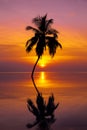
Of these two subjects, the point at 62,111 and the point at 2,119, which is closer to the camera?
the point at 2,119

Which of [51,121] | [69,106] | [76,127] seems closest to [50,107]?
[69,106]

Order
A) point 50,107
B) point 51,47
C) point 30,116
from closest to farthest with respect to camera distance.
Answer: point 30,116
point 50,107
point 51,47

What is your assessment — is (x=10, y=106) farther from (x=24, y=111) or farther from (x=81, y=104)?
(x=81, y=104)

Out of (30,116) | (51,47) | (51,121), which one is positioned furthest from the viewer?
(51,47)

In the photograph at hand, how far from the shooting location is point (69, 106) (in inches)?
702

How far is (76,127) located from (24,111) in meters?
4.36

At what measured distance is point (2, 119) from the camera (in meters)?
13.8

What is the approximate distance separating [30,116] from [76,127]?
3.04 meters

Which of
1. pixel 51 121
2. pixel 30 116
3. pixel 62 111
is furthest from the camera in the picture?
pixel 62 111

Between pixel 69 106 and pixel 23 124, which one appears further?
pixel 69 106

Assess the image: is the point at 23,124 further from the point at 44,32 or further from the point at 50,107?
the point at 44,32

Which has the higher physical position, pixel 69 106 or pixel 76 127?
pixel 76 127

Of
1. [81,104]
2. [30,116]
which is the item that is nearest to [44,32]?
[81,104]

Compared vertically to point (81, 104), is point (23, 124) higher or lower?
higher
